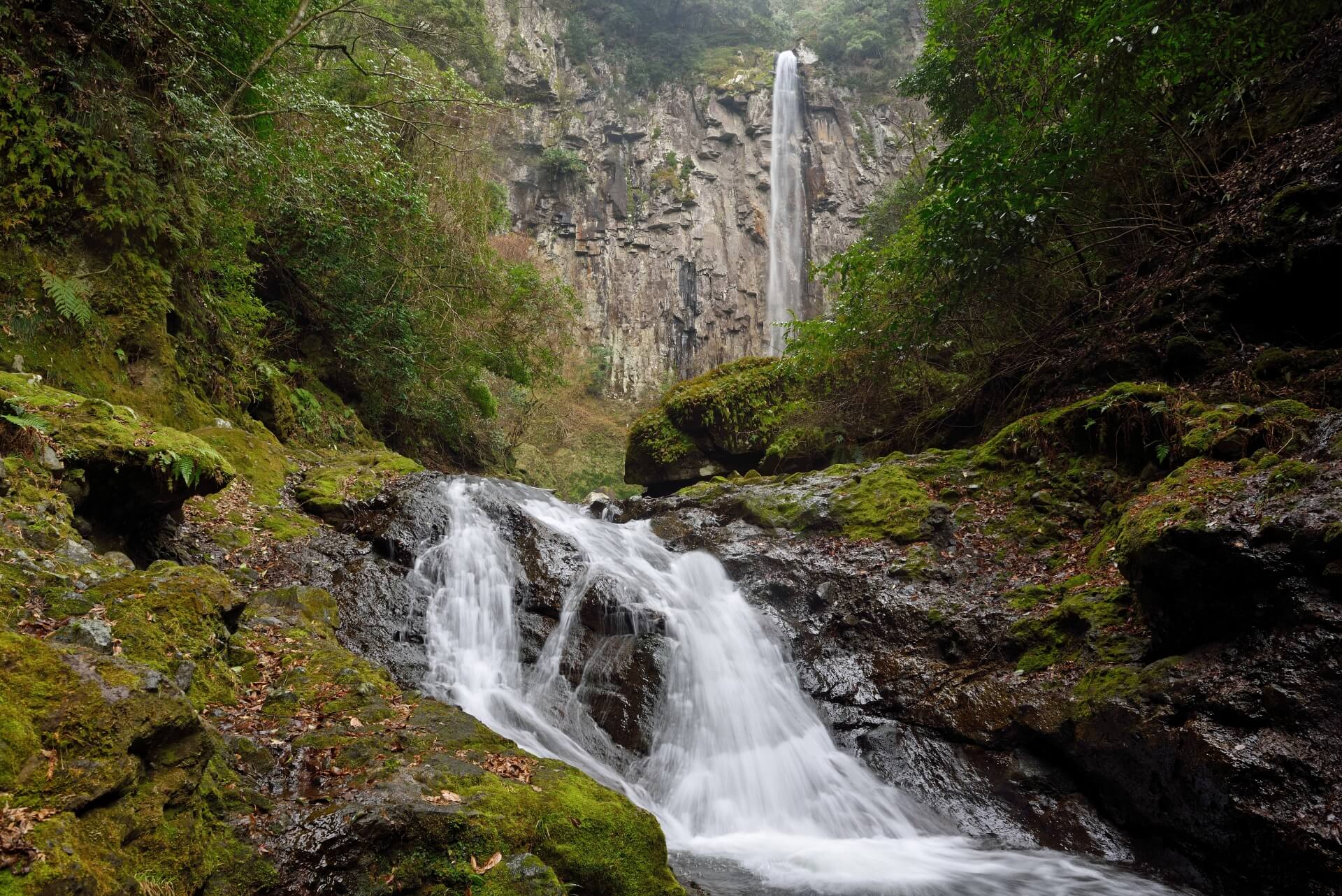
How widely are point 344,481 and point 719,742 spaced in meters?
5.31

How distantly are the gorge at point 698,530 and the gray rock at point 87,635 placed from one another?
0.03 metres

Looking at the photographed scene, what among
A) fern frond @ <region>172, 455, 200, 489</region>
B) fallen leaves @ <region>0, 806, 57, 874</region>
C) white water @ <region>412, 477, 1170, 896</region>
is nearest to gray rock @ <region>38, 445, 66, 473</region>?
fern frond @ <region>172, 455, 200, 489</region>

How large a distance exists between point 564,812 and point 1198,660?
13.0 feet

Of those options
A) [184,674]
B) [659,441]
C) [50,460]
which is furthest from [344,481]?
[659,441]

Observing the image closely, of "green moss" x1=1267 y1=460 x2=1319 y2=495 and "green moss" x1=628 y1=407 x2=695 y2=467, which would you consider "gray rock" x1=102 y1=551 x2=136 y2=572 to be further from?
"green moss" x1=628 y1=407 x2=695 y2=467

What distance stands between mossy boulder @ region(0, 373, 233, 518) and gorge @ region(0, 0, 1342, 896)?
3 centimetres

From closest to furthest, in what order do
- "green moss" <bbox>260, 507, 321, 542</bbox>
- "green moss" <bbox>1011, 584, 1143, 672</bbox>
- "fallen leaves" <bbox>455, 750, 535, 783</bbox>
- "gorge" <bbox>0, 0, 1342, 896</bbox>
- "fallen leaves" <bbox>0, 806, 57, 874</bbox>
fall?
"fallen leaves" <bbox>0, 806, 57, 874</bbox>, "gorge" <bbox>0, 0, 1342, 896</bbox>, "fallen leaves" <bbox>455, 750, 535, 783</bbox>, "green moss" <bbox>1011, 584, 1143, 672</bbox>, "green moss" <bbox>260, 507, 321, 542</bbox>

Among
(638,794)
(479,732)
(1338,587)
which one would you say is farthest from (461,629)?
(1338,587)

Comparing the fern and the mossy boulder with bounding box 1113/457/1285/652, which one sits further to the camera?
the fern

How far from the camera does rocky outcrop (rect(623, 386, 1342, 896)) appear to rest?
3.57 metres

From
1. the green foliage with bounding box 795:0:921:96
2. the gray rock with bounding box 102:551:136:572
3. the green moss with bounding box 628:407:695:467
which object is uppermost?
the green foliage with bounding box 795:0:921:96

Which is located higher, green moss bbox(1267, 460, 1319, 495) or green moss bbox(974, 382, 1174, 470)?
green moss bbox(974, 382, 1174, 470)

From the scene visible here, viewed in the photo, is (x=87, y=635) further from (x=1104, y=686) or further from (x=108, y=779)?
(x=1104, y=686)

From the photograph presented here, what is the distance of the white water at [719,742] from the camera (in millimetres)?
4184
